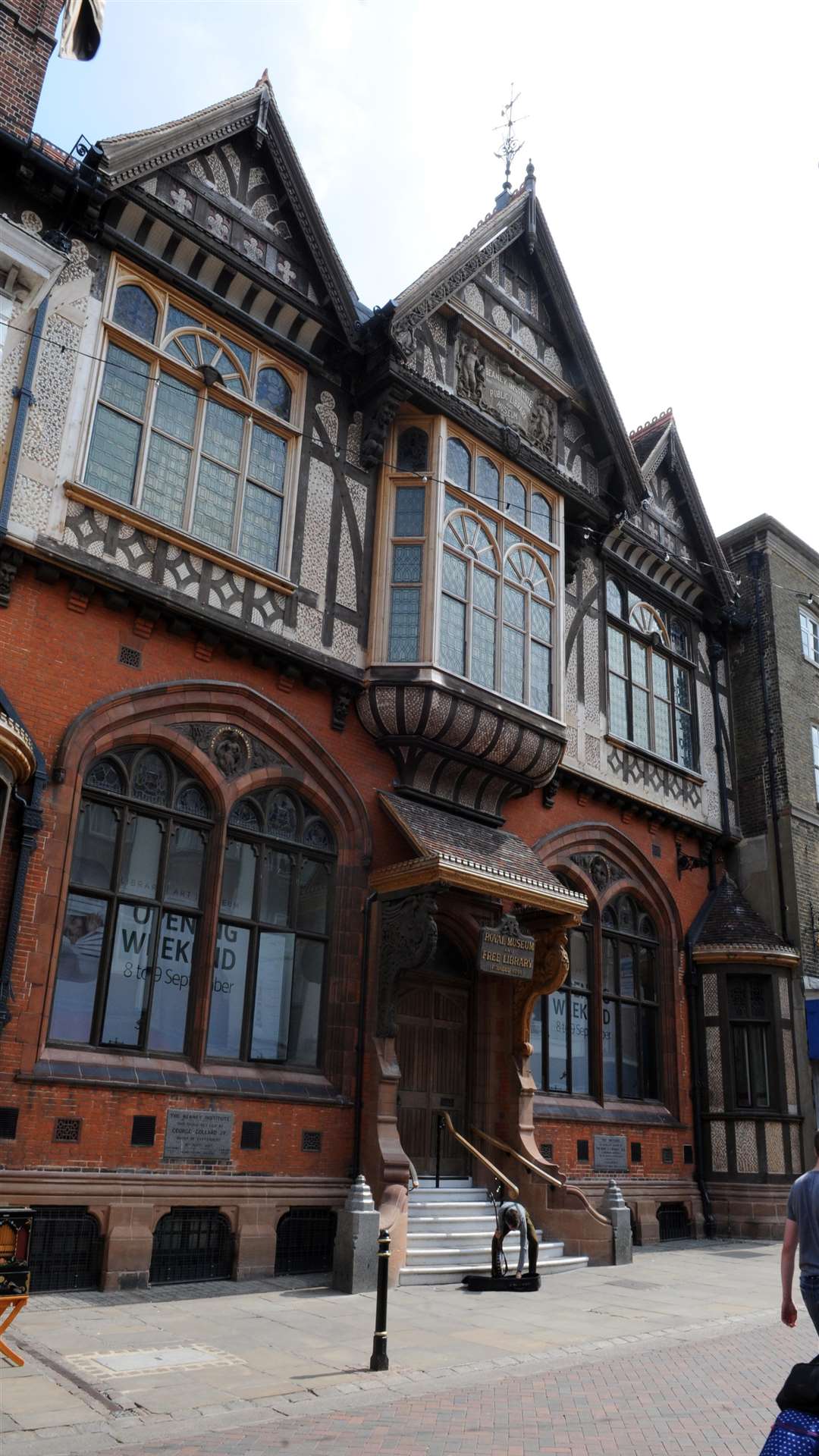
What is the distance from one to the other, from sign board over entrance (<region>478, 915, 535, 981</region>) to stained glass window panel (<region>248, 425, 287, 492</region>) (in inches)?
262

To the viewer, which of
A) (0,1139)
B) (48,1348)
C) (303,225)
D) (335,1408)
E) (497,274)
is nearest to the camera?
(335,1408)

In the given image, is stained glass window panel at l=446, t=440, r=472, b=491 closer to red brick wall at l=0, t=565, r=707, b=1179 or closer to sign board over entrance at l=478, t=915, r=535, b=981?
red brick wall at l=0, t=565, r=707, b=1179

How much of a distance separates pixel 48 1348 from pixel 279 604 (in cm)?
907

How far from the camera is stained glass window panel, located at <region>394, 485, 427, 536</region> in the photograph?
1662 centimetres

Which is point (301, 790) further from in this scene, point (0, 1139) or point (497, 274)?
point (497, 274)

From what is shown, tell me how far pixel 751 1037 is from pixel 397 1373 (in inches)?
540

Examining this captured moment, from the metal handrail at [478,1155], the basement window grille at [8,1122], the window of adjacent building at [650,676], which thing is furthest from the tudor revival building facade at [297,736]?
the window of adjacent building at [650,676]

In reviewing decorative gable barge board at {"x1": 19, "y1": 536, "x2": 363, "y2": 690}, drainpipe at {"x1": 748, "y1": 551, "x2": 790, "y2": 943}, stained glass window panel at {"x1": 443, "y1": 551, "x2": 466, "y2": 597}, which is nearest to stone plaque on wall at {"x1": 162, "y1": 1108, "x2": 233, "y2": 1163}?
decorative gable barge board at {"x1": 19, "y1": 536, "x2": 363, "y2": 690}

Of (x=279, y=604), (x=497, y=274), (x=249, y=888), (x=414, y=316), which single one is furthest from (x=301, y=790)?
(x=497, y=274)

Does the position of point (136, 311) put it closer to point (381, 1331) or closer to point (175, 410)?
point (175, 410)

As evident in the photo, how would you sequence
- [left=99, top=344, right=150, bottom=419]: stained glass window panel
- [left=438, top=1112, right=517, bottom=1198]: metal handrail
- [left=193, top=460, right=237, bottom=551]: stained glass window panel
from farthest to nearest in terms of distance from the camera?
1. [left=193, top=460, right=237, bottom=551]: stained glass window panel
2. [left=438, top=1112, right=517, bottom=1198]: metal handrail
3. [left=99, top=344, right=150, bottom=419]: stained glass window panel

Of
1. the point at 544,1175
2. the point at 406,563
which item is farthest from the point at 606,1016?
the point at 406,563

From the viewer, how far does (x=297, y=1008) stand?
14.2 meters

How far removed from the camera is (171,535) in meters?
13.7
